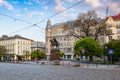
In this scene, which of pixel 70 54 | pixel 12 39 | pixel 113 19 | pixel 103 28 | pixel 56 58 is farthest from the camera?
pixel 12 39

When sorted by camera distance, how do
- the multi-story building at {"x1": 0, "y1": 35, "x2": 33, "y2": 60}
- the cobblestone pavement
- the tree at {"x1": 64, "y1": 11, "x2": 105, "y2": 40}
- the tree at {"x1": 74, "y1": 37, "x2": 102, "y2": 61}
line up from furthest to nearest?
the multi-story building at {"x1": 0, "y1": 35, "x2": 33, "y2": 60}, the tree at {"x1": 64, "y1": 11, "x2": 105, "y2": 40}, the tree at {"x1": 74, "y1": 37, "x2": 102, "y2": 61}, the cobblestone pavement

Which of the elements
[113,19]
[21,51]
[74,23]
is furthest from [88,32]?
[21,51]

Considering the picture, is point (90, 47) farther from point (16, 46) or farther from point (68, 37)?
point (16, 46)

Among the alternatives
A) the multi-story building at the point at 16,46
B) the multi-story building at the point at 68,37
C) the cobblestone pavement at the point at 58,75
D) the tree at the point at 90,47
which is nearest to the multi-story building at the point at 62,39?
the multi-story building at the point at 68,37

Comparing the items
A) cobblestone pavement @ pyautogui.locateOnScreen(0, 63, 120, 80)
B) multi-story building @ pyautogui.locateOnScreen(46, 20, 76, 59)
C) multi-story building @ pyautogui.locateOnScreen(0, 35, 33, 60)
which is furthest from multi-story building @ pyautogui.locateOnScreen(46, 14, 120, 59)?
cobblestone pavement @ pyautogui.locateOnScreen(0, 63, 120, 80)

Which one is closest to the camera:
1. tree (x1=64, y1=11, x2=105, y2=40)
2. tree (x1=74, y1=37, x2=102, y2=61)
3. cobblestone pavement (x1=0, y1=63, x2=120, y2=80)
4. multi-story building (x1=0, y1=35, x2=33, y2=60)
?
cobblestone pavement (x1=0, y1=63, x2=120, y2=80)

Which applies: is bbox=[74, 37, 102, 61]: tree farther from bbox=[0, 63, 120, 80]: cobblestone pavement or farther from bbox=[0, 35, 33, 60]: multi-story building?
bbox=[0, 35, 33, 60]: multi-story building

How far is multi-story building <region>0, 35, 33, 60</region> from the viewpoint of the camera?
13462 centimetres

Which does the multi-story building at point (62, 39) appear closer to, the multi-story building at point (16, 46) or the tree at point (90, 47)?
the multi-story building at point (16, 46)

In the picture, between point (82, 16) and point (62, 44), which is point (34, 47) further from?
point (82, 16)

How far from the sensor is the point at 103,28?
233 feet

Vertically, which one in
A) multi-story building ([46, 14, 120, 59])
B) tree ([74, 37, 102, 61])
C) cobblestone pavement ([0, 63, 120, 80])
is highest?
multi-story building ([46, 14, 120, 59])

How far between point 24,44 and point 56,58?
270ft

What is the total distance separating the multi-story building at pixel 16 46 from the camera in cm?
13462
